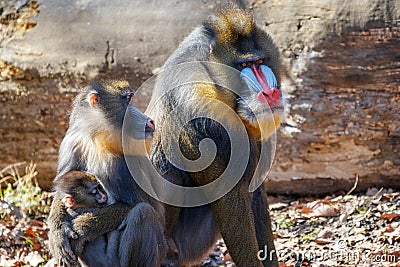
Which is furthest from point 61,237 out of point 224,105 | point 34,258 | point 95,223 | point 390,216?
point 390,216

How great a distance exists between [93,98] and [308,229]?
2.27 meters

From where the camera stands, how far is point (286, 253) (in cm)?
598

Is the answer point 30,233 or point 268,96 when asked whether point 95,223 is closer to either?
point 268,96

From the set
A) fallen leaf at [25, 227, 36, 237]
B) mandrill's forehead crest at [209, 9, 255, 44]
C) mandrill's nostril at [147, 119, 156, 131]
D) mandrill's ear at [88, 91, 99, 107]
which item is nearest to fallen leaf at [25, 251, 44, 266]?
fallen leaf at [25, 227, 36, 237]

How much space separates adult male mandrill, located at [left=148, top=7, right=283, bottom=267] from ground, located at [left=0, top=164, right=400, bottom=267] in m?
0.55

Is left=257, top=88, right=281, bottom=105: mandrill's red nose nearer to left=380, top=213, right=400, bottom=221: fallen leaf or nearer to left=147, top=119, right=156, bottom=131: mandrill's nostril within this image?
left=147, top=119, right=156, bottom=131: mandrill's nostril

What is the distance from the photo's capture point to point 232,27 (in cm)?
505

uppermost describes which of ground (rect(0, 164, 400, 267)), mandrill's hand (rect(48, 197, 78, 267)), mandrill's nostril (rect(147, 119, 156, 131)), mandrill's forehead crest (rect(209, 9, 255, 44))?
mandrill's forehead crest (rect(209, 9, 255, 44))

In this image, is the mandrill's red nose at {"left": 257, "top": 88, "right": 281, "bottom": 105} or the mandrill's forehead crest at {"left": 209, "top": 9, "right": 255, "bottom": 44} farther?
the mandrill's forehead crest at {"left": 209, "top": 9, "right": 255, "bottom": 44}

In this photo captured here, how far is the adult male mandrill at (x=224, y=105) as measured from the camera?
4926 mm

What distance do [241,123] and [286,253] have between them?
146cm

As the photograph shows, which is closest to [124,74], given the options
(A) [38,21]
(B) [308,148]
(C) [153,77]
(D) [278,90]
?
(C) [153,77]

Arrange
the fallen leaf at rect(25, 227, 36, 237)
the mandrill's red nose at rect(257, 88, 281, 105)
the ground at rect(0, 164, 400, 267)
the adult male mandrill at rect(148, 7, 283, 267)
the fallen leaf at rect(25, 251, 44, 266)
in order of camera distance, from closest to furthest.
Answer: the mandrill's red nose at rect(257, 88, 281, 105), the adult male mandrill at rect(148, 7, 283, 267), the ground at rect(0, 164, 400, 267), the fallen leaf at rect(25, 251, 44, 266), the fallen leaf at rect(25, 227, 36, 237)

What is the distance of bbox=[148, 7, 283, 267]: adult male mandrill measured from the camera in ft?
16.2
